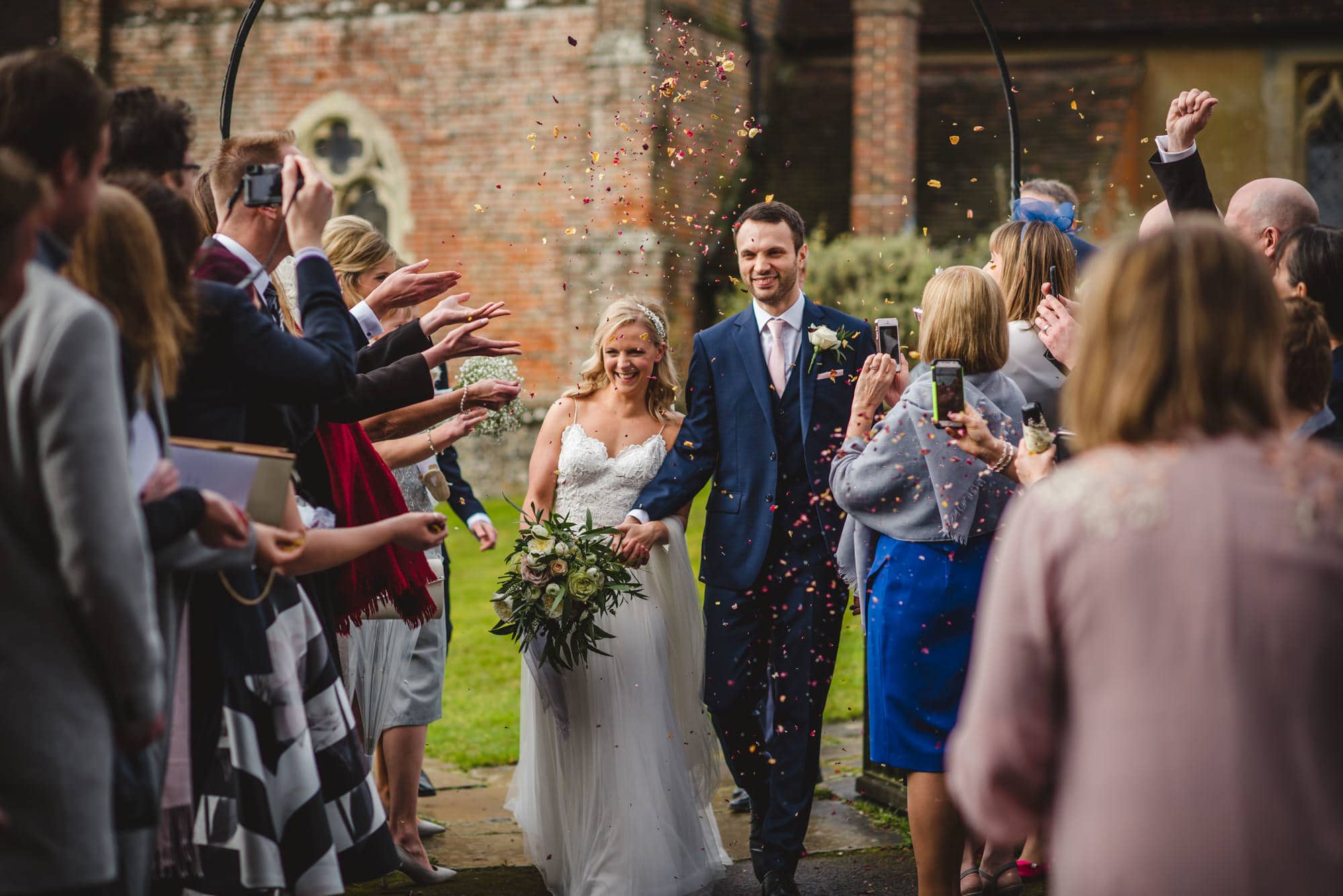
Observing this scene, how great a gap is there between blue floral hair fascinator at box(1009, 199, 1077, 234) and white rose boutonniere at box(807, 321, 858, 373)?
0.87 metres

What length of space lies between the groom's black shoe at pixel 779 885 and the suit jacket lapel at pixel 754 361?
170cm

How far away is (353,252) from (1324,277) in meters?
3.69

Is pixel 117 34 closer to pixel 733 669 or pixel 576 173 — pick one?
pixel 576 173

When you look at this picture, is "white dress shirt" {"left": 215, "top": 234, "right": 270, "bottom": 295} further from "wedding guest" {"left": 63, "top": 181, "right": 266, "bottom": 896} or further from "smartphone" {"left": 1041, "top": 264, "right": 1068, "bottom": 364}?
"smartphone" {"left": 1041, "top": 264, "right": 1068, "bottom": 364}

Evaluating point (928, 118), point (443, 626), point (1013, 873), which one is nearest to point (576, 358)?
point (928, 118)

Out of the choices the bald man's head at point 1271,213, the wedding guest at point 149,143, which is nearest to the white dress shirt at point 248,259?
the wedding guest at point 149,143

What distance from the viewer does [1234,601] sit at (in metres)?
1.90

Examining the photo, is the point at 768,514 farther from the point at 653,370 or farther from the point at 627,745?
the point at 627,745

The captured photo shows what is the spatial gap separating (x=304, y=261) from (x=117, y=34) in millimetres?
17069

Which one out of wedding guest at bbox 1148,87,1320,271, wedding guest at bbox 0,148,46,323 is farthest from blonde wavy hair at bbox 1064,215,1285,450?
wedding guest at bbox 1148,87,1320,271

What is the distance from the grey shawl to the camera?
4.36m

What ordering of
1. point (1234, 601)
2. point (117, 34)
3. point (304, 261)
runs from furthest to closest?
point (117, 34) → point (304, 261) → point (1234, 601)

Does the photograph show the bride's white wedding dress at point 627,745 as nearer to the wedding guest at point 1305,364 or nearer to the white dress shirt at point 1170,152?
the white dress shirt at point 1170,152

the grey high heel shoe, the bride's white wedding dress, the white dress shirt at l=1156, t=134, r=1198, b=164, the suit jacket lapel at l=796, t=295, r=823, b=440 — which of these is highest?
the white dress shirt at l=1156, t=134, r=1198, b=164
